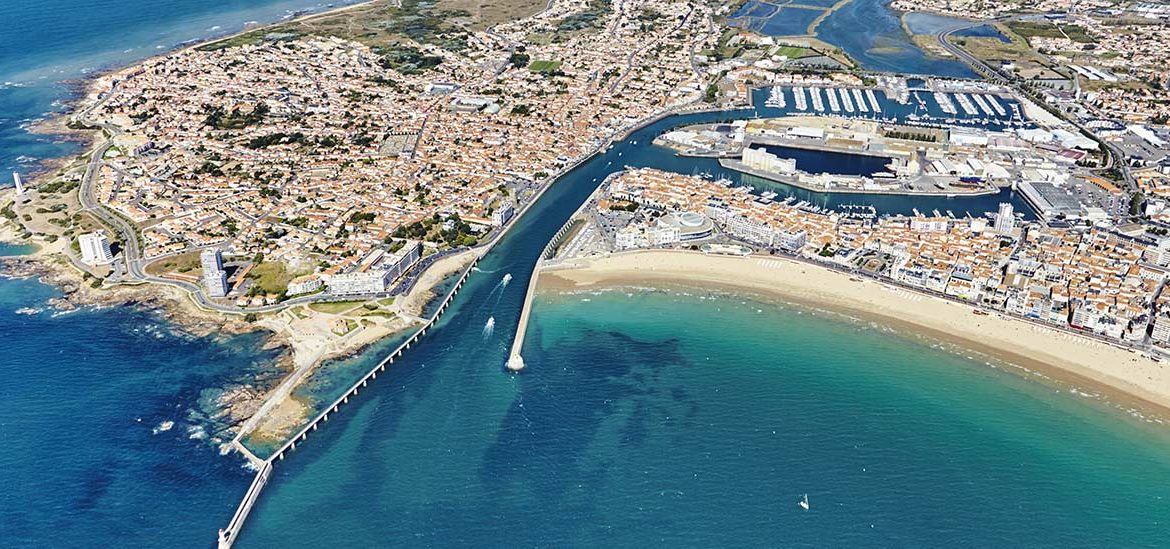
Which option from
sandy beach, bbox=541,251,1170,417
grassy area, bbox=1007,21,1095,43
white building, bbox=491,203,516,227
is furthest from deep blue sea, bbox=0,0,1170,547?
grassy area, bbox=1007,21,1095,43

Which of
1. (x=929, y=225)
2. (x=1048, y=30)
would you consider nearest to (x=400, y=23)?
(x=929, y=225)

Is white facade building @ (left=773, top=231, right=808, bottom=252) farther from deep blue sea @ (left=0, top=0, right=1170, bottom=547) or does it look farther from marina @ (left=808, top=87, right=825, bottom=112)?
marina @ (left=808, top=87, right=825, bottom=112)

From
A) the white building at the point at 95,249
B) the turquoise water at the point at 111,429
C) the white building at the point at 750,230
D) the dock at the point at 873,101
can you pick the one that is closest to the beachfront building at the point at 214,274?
the turquoise water at the point at 111,429

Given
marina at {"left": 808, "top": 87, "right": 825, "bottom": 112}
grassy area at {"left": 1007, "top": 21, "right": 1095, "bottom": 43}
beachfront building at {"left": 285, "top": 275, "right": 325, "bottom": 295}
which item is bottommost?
beachfront building at {"left": 285, "top": 275, "right": 325, "bottom": 295}

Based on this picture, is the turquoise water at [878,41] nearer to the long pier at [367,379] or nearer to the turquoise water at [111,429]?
the long pier at [367,379]

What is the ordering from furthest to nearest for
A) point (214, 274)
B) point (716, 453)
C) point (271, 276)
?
point (271, 276)
point (214, 274)
point (716, 453)

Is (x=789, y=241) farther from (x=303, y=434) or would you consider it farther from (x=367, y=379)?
(x=303, y=434)
